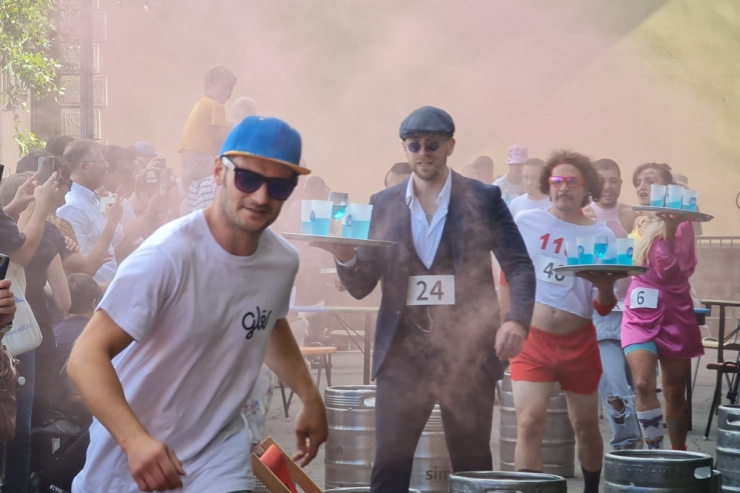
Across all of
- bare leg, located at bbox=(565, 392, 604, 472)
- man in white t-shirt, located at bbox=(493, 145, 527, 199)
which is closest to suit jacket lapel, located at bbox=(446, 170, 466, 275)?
bare leg, located at bbox=(565, 392, 604, 472)

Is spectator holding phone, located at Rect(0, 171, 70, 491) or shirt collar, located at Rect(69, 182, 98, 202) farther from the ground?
shirt collar, located at Rect(69, 182, 98, 202)

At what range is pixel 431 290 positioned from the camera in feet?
13.2

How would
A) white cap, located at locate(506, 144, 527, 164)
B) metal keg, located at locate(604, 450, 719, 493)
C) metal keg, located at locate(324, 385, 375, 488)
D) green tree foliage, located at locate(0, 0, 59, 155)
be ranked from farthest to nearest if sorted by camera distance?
green tree foliage, located at locate(0, 0, 59, 155) → white cap, located at locate(506, 144, 527, 164) → metal keg, located at locate(324, 385, 375, 488) → metal keg, located at locate(604, 450, 719, 493)

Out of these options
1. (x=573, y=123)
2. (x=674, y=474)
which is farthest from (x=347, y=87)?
(x=674, y=474)

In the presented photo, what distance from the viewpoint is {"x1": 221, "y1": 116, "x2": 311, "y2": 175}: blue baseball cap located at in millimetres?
2418

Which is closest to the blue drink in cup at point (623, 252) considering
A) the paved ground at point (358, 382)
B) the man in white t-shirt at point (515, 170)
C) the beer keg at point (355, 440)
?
the beer keg at point (355, 440)

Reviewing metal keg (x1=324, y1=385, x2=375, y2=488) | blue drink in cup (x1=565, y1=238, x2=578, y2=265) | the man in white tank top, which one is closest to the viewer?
blue drink in cup (x1=565, y1=238, x2=578, y2=265)

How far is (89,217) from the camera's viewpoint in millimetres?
5812

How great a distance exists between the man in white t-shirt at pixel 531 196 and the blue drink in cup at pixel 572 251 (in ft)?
6.41

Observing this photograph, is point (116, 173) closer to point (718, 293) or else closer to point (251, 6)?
point (251, 6)

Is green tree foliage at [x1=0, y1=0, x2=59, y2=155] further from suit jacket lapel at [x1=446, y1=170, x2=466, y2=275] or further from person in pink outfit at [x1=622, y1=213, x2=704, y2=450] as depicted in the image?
suit jacket lapel at [x1=446, y1=170, x2=466, y2=275]

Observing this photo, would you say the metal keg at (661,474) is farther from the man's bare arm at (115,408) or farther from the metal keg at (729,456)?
the man's bare arm at (115,408)

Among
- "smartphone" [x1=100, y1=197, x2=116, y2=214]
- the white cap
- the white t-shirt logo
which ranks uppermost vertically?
the white cap

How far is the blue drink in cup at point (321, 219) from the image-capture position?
3908mm
